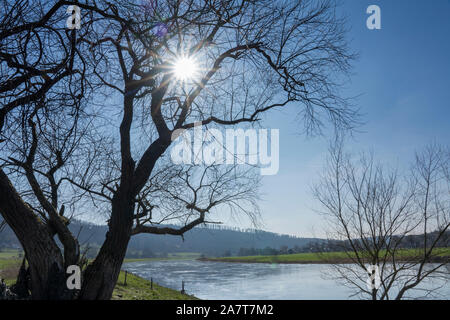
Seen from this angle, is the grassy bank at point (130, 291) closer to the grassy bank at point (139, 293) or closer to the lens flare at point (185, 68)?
the grassy bank at point (139, 293)

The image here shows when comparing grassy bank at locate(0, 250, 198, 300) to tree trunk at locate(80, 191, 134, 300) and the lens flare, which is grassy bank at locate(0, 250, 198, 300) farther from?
the lens flare

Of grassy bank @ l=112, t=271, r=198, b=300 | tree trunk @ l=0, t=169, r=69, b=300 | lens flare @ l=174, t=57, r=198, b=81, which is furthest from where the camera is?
grassy bank @ l=112, t=271, r=198, b=300

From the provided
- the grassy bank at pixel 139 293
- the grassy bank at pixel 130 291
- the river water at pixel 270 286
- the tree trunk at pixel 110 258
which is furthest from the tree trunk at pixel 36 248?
the grassy bank at pixel 139 293

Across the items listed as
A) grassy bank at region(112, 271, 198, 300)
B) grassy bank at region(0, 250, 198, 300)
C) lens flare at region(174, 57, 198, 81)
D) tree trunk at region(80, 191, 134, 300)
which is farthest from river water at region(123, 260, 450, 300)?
lens flare at region(174, 57, 198, 81)

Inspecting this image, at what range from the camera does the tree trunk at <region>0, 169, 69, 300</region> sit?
3.75 meters

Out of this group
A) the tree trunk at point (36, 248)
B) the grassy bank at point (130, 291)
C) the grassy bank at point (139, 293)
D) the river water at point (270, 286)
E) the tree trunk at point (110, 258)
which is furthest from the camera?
the river water at point (270, 286)

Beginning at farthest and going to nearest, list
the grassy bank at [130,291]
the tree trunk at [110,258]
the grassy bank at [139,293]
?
the grassy bank at [139,293], the grassy bank at [130,291], the tree trunk at [110,258]

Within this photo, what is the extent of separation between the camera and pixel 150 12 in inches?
127

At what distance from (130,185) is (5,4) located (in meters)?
2.52

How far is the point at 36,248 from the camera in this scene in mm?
3844

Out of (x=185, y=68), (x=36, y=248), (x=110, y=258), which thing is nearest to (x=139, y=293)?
(x=110, y=258)

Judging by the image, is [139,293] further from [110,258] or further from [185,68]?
[185,68]

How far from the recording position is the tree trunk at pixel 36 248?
3.75 meters

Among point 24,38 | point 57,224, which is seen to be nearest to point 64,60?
point 24,38
